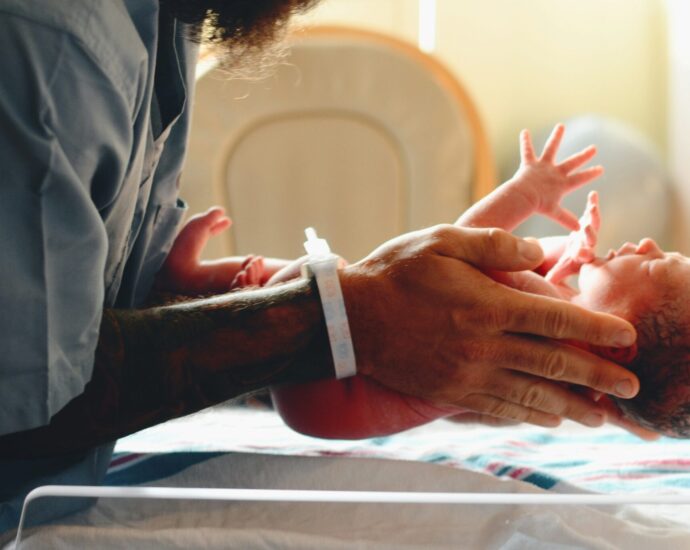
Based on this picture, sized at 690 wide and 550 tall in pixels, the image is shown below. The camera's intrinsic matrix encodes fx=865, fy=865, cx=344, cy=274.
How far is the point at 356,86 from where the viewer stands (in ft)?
6.23

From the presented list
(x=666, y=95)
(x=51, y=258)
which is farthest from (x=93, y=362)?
(x=666, y=95)

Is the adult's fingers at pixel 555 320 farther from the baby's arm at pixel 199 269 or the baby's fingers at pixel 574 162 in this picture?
the baby's arm at pixel 199 269

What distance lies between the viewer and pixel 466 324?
34.8 inches

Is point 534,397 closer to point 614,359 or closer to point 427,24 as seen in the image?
point 614,359

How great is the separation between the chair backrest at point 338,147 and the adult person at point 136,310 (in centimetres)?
88

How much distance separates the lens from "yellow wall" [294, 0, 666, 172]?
2.32 m

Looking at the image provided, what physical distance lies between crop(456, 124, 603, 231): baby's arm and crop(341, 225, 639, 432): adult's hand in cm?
28

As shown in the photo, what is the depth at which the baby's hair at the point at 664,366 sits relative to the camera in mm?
976

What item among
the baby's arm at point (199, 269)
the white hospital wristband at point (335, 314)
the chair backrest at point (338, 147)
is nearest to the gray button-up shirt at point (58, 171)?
the white hospital wristband at point (335, 314)

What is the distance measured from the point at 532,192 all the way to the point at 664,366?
33cm

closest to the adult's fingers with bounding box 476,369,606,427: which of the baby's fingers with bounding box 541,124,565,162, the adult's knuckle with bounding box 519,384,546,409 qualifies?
the adult's knuckle with bounding box 519,384,546,409

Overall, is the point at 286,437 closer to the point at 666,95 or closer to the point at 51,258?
the point at 51,258

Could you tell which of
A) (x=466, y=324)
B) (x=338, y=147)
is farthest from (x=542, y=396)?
(x=338, y=147)

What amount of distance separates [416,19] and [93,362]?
168 centimetres
